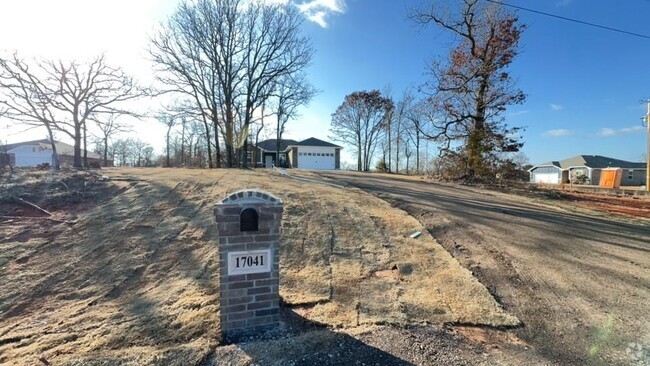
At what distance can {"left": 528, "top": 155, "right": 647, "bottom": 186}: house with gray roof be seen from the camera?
38344 mm

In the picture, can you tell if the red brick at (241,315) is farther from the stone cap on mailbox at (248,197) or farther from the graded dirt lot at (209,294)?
the stone cap on mailbox at (248,197)

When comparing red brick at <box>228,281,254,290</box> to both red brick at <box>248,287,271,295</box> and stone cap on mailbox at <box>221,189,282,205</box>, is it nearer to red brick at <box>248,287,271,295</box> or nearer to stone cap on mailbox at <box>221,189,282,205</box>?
red brick at <box>248,287,271,295</box>

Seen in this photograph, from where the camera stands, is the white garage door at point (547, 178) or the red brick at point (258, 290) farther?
the white garage door at point (547, 178)

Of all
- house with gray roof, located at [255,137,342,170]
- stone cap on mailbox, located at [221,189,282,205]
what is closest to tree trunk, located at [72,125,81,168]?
house with gray roof, located at [255,137,342,170]

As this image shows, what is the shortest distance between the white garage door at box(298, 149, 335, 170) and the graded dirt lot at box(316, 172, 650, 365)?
26.5 meters

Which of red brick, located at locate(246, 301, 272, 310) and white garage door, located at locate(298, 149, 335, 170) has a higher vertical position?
white garage door, located at locate(298, 149, 335, 170)

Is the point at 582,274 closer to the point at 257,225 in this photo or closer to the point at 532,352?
the point at 532,352

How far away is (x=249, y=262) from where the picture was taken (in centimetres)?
273

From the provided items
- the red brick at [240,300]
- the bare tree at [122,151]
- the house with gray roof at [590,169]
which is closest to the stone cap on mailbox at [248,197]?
the red brick at [240,300]

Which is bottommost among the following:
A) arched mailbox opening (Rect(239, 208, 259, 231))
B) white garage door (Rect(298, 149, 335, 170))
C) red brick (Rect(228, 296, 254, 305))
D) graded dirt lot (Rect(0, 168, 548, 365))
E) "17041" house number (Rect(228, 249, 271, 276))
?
graded dirt lot (Rect(0, 168, 548, 365))

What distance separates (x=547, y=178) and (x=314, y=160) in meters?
33.9

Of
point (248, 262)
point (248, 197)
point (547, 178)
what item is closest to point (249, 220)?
point (248, 197)

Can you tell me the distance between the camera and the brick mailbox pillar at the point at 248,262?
2639mm

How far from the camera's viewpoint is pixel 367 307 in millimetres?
3168
